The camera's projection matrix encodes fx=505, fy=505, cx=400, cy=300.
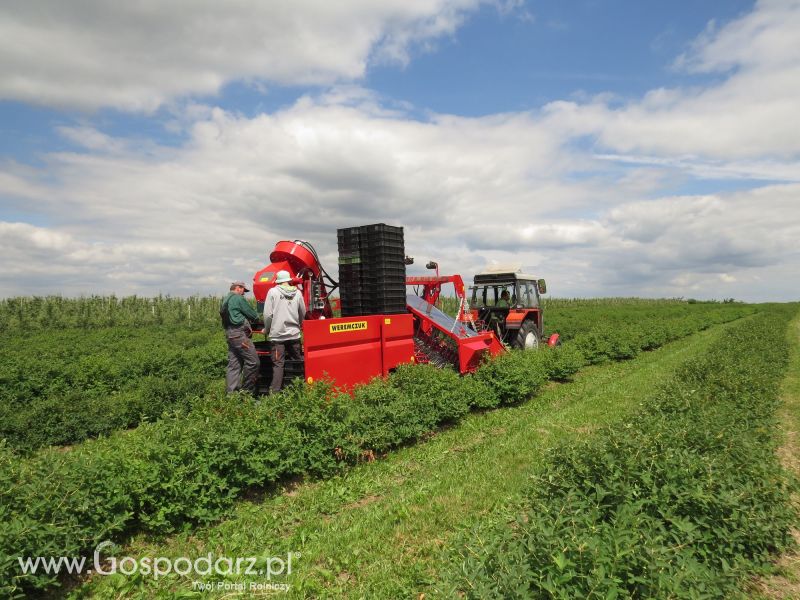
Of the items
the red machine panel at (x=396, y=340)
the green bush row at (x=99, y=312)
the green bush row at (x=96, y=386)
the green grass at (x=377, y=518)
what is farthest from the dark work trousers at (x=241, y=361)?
the green bush row at (x=99, y=312)

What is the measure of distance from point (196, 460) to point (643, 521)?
357 cm

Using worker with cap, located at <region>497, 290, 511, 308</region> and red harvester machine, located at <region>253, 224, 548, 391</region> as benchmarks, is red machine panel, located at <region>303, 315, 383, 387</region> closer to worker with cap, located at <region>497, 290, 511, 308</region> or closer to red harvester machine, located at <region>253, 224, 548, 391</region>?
red harvester machine, located at <region>253, 224, 548, 391</region>

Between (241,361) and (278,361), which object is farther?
(241,361)

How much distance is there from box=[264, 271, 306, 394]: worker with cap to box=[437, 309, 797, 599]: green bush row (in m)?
3.91

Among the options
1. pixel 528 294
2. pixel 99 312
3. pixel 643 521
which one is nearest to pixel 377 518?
pixel 643 521

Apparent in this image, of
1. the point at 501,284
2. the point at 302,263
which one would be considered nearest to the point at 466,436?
the point at 302,263

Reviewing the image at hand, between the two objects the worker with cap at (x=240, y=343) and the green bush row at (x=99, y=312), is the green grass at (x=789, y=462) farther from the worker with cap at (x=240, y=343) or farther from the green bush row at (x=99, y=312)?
the green bush row at (x=99, y=312)

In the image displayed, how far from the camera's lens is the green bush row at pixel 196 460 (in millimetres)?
3447

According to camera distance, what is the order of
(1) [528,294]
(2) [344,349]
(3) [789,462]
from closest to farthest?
→ (3) [789,462] < (2) [344,349] < (1) [528,294]

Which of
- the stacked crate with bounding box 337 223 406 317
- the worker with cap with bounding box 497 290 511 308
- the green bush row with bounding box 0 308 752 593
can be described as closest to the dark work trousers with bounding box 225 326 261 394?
the green bush row with bounding box 0 308 752 593

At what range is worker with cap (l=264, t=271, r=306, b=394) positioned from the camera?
23.2 ft

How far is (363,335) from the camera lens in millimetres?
7578

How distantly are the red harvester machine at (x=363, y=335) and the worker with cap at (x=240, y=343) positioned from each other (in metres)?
0.30

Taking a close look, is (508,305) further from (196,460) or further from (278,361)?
(196,460)
